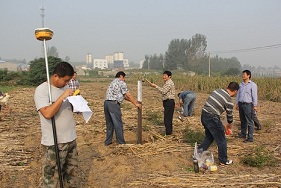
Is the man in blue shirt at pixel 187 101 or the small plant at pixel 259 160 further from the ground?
the man in blue shirt at pixel 187 101

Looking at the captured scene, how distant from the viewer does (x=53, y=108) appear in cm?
296

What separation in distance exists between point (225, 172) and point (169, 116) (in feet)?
8.01

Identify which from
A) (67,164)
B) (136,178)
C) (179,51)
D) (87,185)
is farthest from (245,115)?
(179,51)

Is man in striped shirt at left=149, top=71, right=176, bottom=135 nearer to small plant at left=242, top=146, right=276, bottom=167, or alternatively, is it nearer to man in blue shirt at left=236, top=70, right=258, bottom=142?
man in blue shirt at left=236, top=70, right=258, bottom=142

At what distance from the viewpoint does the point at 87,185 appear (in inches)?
172

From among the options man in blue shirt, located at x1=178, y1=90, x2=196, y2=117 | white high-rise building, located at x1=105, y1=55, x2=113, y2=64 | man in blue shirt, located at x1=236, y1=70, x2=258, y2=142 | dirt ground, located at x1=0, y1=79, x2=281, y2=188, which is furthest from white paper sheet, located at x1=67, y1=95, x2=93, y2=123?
white high-rise building, located at x1=105, y1=55, x2=113, y2=64

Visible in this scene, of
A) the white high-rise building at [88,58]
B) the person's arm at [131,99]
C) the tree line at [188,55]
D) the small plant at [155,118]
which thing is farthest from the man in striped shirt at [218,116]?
the white high-rise building at [88,58]

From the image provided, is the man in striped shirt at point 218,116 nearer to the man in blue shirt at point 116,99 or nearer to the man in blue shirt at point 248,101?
the man in blue shirt at point 116,99

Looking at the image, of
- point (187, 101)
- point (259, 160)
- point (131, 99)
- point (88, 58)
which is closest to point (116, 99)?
point (131, 99)

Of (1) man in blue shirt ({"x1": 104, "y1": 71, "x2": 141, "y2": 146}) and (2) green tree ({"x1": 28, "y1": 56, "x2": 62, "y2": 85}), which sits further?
(2) green tree ({"x1": 28, "y1": 56, "x2": 62, "y2": 85})

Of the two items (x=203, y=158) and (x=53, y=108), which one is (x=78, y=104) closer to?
(x=53, y=108)

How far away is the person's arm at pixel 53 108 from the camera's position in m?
2.93

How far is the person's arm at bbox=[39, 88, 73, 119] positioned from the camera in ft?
9.62

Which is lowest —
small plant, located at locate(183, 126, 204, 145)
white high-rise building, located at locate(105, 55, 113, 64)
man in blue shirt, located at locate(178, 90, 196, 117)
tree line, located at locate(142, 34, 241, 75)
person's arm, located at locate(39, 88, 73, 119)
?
small plant, located at locate(183, 126, 204, 145)
